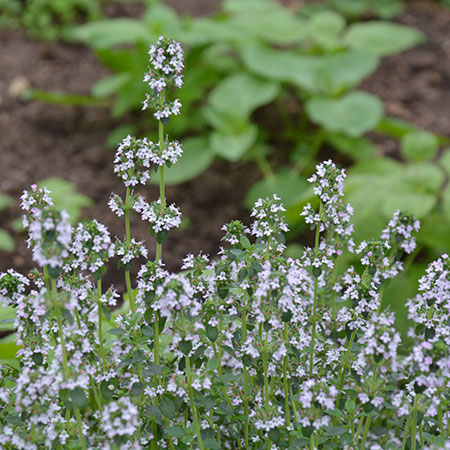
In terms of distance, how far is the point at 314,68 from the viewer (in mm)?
4461

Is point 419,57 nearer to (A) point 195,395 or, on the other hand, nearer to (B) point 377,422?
(B) point 377,422

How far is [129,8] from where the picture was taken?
629cm

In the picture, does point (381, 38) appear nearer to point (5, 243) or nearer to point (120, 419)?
point (5, 243)

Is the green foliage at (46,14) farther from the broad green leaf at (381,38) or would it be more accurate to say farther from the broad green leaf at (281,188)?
the broad green leaf at (281,188)

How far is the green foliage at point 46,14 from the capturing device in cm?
590

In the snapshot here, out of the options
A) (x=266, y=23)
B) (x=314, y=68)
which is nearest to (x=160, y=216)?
(x=314, y=68)

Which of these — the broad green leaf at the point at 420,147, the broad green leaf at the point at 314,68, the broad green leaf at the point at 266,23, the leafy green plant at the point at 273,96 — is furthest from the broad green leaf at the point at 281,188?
the broad green leaf at the point at 266,23

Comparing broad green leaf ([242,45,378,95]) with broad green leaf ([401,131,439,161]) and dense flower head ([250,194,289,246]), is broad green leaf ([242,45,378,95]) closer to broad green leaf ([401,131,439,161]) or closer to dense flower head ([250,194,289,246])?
broad green leaf ([401,131,439,161])

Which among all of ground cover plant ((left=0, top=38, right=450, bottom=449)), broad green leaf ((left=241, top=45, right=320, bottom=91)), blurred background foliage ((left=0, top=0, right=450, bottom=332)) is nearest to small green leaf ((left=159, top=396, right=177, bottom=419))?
ground cover plant ((left=0, top=38, right=450, bottom=449))

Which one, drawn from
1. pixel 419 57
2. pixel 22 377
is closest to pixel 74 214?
pixel 22 377

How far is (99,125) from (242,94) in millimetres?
1285

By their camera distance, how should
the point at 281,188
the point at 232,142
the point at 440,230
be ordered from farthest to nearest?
1. the point at 281,188
2. the point at 232,142
3. the point at 440,230

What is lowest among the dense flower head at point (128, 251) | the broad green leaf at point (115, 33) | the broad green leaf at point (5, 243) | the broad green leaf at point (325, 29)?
the dense flower head at point (128, 251)

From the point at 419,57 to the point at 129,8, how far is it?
103 inches
